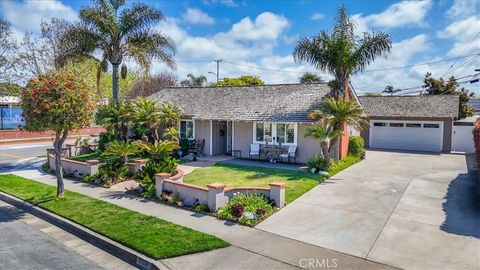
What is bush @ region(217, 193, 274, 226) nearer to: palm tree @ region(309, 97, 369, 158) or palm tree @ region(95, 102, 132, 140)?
palm tree @ region(309, 97, 369, 158)

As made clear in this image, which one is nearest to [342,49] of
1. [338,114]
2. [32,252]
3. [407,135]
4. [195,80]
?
[338,114]

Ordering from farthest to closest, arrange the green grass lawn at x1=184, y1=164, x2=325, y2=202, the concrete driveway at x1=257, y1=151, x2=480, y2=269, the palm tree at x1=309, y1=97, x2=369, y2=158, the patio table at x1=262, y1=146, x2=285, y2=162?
the patio table at x1=262, y1=146, x2=285, y2=162
the palm tree at x1=309, y1=97, x2=369, y2=158
the green grass lawn at x1=184, y1=164, x2=325, y2=202
the concrete driveway at x1=257, y1=151, x2=480, y2=269

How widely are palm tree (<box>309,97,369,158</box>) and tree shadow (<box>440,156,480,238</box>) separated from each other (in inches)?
205

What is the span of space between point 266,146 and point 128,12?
11.7 m

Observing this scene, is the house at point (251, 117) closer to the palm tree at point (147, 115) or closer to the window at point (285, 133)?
the window at point (285, 133)

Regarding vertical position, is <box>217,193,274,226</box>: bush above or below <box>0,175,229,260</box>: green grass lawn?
above

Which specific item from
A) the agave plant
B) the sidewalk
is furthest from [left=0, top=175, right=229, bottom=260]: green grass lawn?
the agave plant

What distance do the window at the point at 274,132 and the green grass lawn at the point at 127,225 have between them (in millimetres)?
10835

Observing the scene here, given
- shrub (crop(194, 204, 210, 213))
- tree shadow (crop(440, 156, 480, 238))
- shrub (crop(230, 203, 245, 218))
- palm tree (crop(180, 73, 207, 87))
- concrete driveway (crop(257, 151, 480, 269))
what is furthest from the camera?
palm tree (crop(180, 73, 207, 87))

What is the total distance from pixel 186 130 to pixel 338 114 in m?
11.2

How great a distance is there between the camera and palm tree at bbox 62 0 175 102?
65.8ft

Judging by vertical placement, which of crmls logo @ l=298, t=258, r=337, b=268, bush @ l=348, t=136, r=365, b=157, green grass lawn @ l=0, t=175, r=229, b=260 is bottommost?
crmls logo @ l=298, t=258, r=337, b=268

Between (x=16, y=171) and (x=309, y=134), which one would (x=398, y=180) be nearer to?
(x=309, y=134)

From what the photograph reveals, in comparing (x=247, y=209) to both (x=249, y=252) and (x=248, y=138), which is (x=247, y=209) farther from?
(x=248, y=138)
